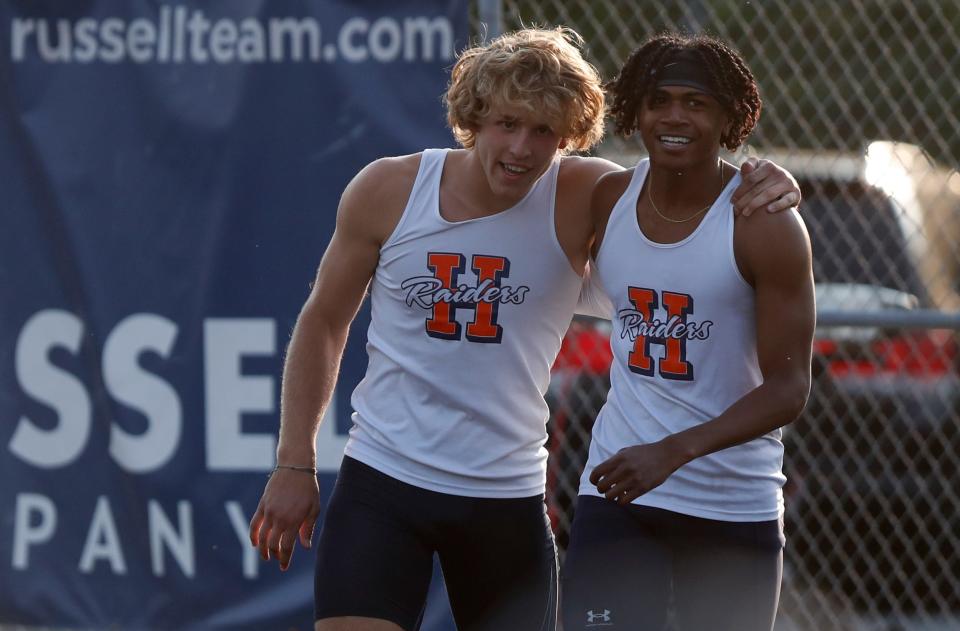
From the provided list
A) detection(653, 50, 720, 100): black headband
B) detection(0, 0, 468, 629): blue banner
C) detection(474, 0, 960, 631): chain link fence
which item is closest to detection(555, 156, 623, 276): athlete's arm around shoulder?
detection(653, 50, 720, 100): black headband

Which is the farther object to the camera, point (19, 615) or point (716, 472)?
point (19, 615)

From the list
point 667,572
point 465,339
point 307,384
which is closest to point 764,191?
point 465,339

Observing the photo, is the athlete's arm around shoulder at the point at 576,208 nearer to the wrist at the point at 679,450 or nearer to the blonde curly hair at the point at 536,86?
the blonde curly hair at the point at 536,86

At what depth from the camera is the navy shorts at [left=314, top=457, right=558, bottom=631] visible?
129 inches

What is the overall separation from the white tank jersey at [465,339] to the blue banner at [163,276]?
1.47 meters

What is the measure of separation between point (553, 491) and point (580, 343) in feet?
1.98

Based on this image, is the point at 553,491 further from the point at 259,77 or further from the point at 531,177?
the point at 531,177

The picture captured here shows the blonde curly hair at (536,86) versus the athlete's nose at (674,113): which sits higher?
the blonde curly hair at (536,86)

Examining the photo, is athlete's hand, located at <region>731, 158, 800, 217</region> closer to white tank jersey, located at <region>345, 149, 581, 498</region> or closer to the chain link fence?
white tank jersey, located at <region>345, 149, 581, 498</region>

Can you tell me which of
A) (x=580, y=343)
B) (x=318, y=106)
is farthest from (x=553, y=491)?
(x=318, y=106)

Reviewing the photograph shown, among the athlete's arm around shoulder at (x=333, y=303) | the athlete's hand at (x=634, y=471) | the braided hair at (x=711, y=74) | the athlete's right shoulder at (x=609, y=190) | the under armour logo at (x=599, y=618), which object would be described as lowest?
the under armour logo at (x=599, y=618)

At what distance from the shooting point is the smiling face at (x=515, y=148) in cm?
326

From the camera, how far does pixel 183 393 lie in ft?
16.3

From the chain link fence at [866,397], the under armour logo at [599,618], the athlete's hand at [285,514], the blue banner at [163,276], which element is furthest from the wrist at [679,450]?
the chain link fence at [866,397]
